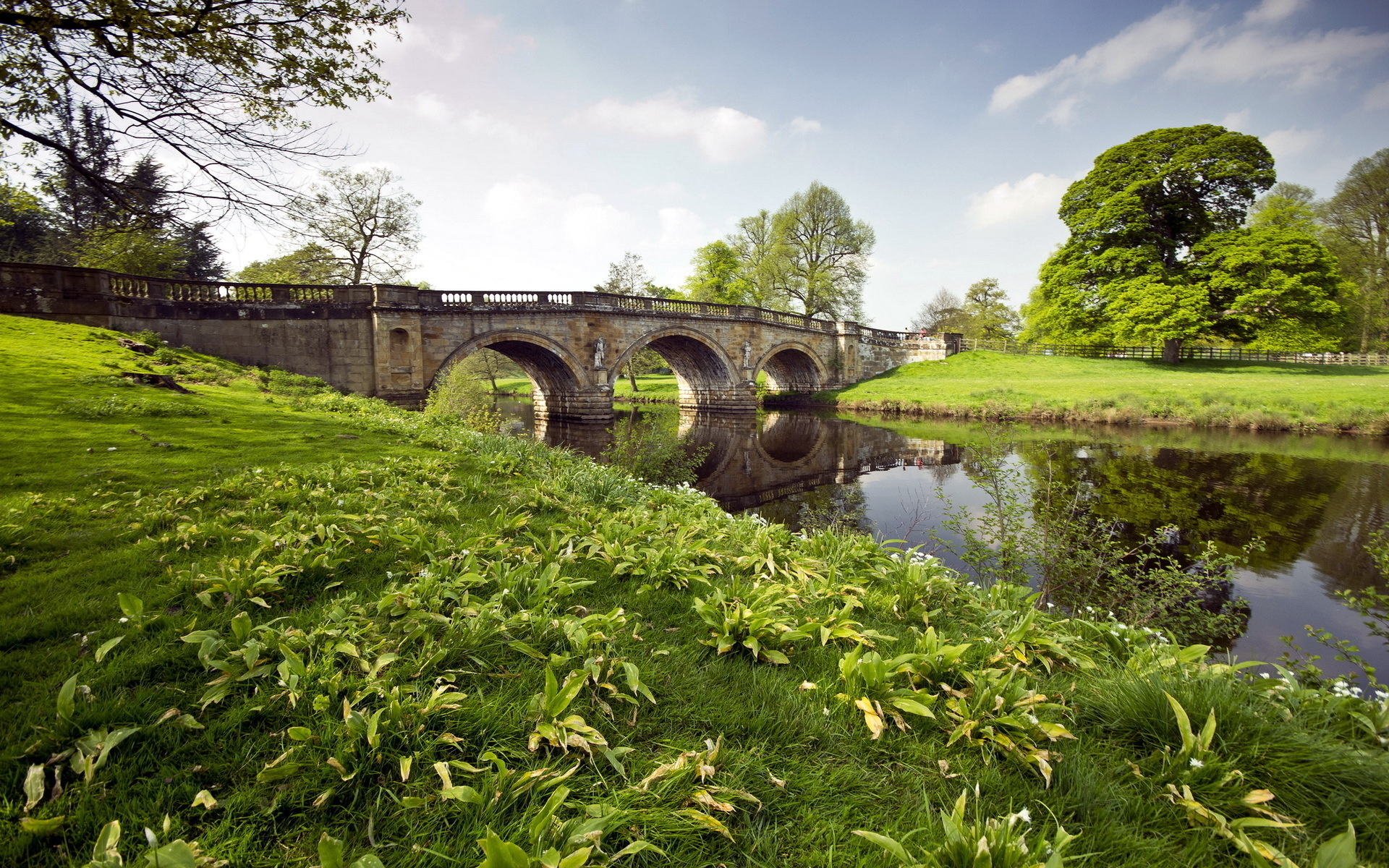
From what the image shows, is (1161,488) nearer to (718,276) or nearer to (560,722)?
(560,722)

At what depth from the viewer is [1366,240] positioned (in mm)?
31438

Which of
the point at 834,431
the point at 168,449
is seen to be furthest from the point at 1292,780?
the point at 834,431

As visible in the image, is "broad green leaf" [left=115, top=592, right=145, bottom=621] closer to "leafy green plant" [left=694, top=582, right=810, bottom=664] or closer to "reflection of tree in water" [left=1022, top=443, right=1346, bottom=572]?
"leafy green plant" [left=694, top=582, right=810, bottom=664]

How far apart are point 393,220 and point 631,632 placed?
116ft

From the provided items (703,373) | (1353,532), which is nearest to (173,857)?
(1353,532)

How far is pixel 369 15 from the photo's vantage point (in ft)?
19.2

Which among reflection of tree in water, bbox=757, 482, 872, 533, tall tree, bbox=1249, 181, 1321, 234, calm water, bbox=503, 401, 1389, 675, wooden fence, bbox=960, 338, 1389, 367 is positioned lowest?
reflection of tree in water, bbox=757, 482, 872, 533

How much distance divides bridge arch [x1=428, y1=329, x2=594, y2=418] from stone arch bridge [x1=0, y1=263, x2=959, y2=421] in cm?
7

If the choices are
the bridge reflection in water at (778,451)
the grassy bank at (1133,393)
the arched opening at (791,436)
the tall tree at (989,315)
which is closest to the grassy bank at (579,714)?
the bridge reflection in water at (778,451)

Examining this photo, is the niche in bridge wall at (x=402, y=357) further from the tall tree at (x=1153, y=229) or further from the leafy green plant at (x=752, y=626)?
the tall tree at (x=1153, y=229)

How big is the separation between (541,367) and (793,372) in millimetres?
17945

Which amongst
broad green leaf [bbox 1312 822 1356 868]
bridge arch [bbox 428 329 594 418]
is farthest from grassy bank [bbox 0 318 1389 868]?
bridge arch [bbox 428 329 594 418]

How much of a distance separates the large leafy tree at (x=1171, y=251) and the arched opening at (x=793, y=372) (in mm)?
14377

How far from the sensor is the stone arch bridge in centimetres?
1461
